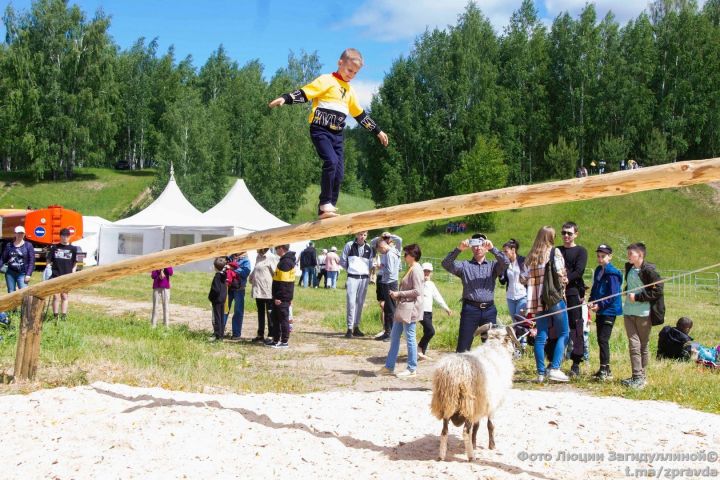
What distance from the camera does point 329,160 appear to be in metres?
6.95

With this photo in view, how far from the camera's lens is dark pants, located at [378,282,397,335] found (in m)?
13.3

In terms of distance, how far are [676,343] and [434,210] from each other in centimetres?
709

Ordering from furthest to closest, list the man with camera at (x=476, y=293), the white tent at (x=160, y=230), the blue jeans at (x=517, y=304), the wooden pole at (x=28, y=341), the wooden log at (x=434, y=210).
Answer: the white tent at (x=160, y=230), the blue jeans at (x=517, y=304), the man with camera at (x=476, y=293), the wooden pole at (x=28, y=341), the wooden log at (x=434, y=210)

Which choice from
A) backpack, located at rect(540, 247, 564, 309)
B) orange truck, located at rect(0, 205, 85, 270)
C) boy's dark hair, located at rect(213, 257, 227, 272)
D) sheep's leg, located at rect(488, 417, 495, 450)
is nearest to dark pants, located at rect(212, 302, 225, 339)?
boy's dark hair, located at rect(213, 257, 227, 272)

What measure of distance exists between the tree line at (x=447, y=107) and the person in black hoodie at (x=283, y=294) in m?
42.6

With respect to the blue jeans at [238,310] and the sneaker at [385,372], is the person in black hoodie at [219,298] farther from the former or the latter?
the sneaker at [385,372]

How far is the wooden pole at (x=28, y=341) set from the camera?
7.82m

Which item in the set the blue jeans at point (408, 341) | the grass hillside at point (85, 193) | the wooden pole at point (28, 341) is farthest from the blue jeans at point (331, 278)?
the grass hillside at point (85, 193)

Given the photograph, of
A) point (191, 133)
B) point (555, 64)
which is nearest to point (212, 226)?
point (191, 133)

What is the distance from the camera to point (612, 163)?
2260 inches

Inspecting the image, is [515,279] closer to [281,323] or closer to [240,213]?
[281,323]

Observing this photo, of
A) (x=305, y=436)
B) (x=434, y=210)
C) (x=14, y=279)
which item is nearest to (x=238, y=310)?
(x=14, y=279)

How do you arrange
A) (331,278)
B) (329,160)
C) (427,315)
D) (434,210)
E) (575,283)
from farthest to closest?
(331,278)
(427,315)
(575,283)
(329,160)
(434,210)

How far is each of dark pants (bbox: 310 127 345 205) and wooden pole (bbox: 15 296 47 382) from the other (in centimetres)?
373
